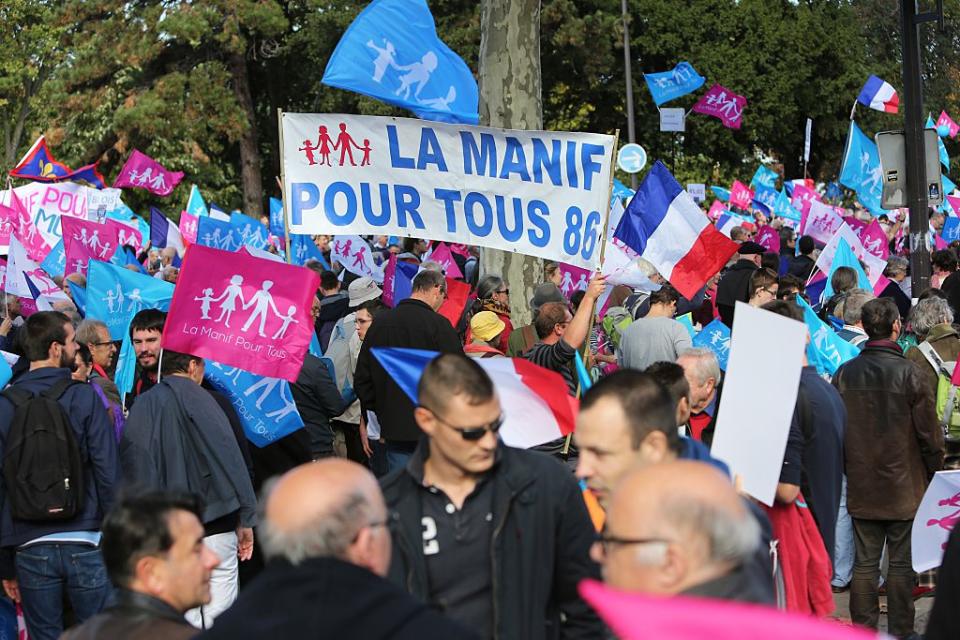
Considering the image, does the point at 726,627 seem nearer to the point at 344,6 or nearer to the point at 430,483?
the point at 430,483

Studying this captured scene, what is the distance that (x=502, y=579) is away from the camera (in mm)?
3877

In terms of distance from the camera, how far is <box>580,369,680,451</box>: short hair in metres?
3.76

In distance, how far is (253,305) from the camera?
7055 millimetres

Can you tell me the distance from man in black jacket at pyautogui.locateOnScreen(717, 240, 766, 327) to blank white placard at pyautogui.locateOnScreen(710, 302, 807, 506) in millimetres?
6907

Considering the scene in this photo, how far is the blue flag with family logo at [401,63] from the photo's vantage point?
11.1 metres

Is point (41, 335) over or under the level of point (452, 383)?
under

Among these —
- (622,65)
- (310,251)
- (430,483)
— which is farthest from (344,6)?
(430,483)

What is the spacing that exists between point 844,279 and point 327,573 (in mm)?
9346

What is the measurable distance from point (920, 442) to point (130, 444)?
13.6ft

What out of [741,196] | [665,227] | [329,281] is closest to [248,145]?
[741,196]

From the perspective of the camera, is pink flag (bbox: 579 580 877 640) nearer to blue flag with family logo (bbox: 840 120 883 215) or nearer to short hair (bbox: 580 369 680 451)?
short hair (bbox: 580 369 680 451)

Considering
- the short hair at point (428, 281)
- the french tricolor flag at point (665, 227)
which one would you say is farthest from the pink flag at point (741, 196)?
the short hair at point (428, 281)

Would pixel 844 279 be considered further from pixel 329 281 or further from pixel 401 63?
pixel 329 281

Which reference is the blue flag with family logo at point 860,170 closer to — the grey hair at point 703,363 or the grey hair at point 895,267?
the grey hair at point 895,267
